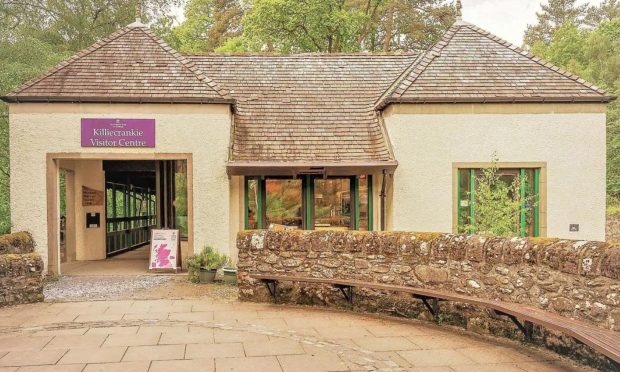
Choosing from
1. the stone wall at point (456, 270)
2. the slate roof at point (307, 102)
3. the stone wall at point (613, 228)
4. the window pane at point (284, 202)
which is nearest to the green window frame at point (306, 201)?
the window pane at point (284, 202)

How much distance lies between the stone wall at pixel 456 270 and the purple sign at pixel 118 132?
15.1ft

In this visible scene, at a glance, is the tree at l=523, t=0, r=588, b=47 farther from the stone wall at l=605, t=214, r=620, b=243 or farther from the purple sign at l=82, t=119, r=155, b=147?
the purple sign at l=82, t=119, r=155, b=147

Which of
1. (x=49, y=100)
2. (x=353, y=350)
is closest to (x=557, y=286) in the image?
(x=353, y=350)

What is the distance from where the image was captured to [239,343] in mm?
6289

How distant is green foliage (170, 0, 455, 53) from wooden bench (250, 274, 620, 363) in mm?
18840

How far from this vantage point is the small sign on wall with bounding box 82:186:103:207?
1507 centimetres

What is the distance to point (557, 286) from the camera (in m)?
5.57

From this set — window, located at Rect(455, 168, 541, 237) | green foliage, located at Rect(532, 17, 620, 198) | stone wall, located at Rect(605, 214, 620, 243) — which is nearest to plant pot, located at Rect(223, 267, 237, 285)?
window, located at Rect(455, 168, 541, 237)

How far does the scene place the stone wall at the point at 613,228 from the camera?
22.7 m

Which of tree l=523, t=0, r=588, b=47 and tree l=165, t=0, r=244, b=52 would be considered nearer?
tree l=165, t=0, r=244, b=52

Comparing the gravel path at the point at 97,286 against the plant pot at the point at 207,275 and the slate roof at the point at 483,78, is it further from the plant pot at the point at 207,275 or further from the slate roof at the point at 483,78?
the slate roof at the point at 483,78

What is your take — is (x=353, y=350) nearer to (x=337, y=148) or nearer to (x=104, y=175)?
(x=337, y=148)

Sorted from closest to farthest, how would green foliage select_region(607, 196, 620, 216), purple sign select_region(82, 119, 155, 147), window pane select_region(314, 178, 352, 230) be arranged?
1. purple sign select_region(82, 119, 155, 147)
2. window pane select_region(314, 178, 352, 230)
3. green foliage select_region(607, 196, 620, 216)

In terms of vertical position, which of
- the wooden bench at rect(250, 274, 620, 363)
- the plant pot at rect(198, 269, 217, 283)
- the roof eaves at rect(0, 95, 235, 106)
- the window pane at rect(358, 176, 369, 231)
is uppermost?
the roof eaves at rect(0, 95, 235, 106)
